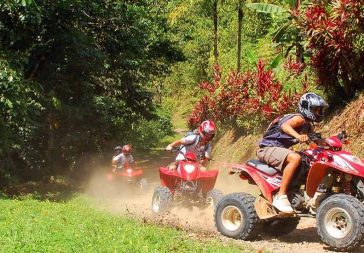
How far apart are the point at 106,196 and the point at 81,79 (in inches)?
193

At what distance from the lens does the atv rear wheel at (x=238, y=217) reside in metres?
7.82

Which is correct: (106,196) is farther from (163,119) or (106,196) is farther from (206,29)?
(206,29)

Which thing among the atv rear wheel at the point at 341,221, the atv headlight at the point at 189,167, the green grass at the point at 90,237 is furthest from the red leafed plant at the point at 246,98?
the green grass at the point at 90,237

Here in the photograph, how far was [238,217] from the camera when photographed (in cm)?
815

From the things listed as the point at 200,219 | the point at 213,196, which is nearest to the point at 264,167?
the point at 213,196

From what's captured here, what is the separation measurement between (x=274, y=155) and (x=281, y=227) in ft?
4.66

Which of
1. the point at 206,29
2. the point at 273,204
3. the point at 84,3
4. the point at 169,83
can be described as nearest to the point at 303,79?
the point at 273,204

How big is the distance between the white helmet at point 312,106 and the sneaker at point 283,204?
1165mm

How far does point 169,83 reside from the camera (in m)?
45.3

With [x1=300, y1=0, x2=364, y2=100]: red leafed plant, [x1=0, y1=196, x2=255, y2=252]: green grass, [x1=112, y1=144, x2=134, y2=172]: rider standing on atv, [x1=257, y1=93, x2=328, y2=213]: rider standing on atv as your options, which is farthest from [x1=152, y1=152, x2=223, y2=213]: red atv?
[x1=112, y1=144, x2=134, y2=172]: rider standing on atv

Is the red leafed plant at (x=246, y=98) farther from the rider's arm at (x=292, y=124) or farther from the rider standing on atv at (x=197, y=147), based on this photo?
the rider's arm at (x=292, y=124)

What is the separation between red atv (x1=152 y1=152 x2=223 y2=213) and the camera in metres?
10.5

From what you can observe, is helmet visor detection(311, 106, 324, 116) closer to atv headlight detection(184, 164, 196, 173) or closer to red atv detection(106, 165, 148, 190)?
Answer: atv headlight detection(184, 164, 196, 173)

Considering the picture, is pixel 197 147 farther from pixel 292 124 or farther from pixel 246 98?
pixel 246 98
